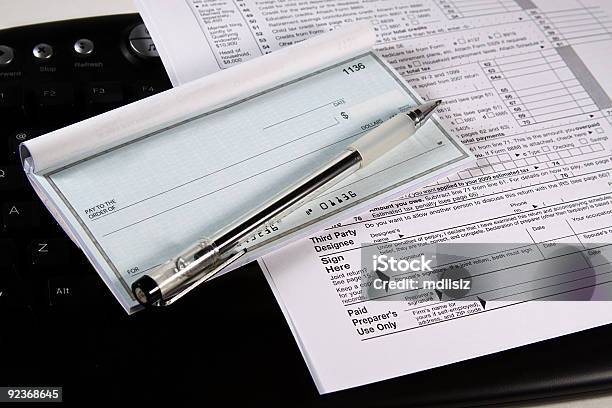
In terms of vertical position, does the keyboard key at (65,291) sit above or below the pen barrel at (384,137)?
below

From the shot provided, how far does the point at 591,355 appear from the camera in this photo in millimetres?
368

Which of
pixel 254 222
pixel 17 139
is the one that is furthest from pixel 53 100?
pixel 254 222

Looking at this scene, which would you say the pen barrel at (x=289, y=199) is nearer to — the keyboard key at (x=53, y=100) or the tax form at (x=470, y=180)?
→ the tax form at (x=470, y=180)

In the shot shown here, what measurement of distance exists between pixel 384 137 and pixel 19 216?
0.66 ft

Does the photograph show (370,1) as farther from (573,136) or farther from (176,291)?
(176,291)

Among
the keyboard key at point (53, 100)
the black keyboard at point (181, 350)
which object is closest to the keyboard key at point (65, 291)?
the black keyboard at point (181, 350)

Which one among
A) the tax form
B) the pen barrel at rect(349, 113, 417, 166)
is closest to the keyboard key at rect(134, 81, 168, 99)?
the tax form

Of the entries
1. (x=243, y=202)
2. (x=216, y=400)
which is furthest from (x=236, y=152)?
(x=216, y=400)

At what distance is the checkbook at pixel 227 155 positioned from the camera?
1.21ft

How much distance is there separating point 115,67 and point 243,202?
0.47ft

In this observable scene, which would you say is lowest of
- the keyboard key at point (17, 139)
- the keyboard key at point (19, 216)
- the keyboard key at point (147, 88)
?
the keyboard key at point (19, 216)

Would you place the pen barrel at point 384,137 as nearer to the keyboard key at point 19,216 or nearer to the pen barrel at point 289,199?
the pen barrel at point 289,199

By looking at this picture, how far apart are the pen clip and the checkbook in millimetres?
11

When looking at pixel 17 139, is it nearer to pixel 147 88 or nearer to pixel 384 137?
pixel 147 88
